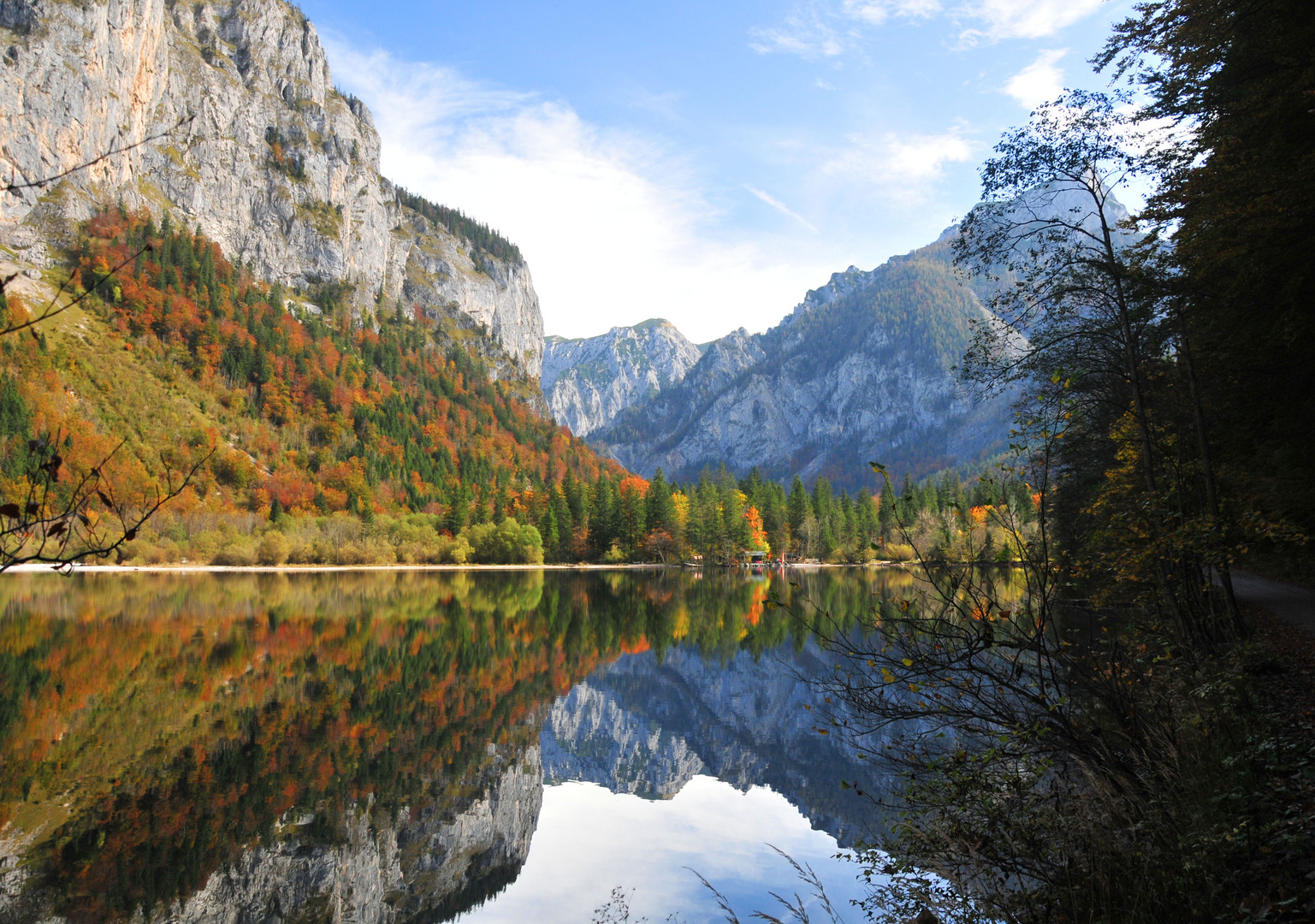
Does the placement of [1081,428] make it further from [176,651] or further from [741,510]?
[741,510]

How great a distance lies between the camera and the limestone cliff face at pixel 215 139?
109750 millimetres

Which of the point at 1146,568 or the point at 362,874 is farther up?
the point at 1146,568

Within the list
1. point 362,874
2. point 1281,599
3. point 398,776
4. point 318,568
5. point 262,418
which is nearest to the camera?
point 362,874

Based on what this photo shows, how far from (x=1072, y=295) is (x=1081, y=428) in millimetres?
8325

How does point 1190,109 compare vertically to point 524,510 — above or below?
above

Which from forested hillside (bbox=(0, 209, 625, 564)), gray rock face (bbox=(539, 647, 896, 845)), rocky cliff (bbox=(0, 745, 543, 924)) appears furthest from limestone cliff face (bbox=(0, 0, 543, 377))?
rocky cliff (bbox=(0, 745, 543, 924))

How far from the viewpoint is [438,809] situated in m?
12.5

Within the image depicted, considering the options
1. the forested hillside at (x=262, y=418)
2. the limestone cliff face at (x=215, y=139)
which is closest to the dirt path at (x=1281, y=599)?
the forested hillside at (x=262, y=418)

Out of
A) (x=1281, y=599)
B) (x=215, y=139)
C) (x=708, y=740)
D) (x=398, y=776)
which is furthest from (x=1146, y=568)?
(x=215, y=139)

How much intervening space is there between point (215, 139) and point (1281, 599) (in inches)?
6184

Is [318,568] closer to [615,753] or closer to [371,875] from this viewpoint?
[615,753]

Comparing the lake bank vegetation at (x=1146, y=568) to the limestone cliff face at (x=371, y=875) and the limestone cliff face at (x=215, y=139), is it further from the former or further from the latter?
the limestone cliff face at (x=215, y=139)

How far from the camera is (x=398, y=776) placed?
13.6m

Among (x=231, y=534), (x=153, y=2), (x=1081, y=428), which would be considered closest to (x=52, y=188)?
(x=153, y=2)
